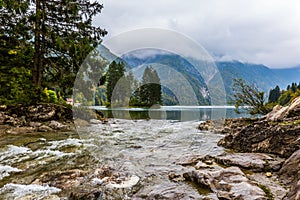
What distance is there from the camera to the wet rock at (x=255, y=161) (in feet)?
15.3

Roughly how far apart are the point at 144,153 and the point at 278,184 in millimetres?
4350

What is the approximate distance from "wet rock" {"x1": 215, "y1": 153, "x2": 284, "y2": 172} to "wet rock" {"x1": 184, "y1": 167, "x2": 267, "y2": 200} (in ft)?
2.80

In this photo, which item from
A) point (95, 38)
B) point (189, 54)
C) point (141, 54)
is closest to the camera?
point (95, 38)

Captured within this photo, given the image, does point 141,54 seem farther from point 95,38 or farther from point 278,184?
point 278,184

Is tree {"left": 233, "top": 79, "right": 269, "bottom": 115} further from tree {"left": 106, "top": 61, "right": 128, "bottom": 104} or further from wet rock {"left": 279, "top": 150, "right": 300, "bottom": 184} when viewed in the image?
tree {"left": 106, "top": 61, "right": 128, "bottom": 104}

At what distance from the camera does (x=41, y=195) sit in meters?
3.73

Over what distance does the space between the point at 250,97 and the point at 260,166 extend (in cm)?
1573

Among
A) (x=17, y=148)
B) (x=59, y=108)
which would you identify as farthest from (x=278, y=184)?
(x=59, y=108)

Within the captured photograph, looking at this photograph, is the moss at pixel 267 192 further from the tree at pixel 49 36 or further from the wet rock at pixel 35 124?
the tree at pixel 49 36

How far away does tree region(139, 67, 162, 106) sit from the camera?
47.3 metres

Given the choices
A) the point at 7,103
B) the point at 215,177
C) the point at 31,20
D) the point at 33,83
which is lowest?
the point at 215,177

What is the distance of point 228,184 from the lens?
3576 millimetres

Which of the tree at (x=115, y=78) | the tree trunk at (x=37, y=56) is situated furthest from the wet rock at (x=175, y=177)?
the tree at (x=115, y=78)

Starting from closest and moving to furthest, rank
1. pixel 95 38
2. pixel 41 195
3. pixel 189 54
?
pixel 41 195
pixel 95 38
pixel 189 54
